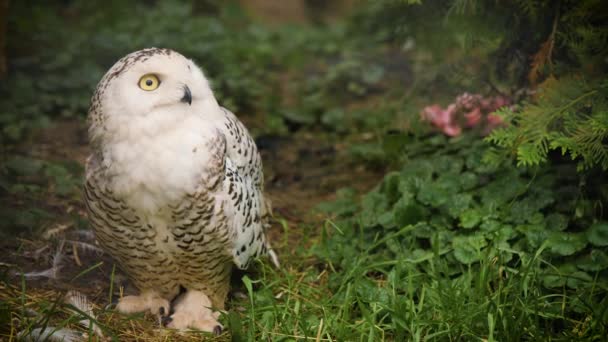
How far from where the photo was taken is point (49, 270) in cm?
336

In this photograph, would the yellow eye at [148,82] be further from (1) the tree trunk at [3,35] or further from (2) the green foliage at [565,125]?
(1) the tree trunk at [3,35]

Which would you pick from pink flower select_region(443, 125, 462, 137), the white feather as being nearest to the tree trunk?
the white feather

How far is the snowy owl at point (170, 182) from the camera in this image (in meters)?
2.66

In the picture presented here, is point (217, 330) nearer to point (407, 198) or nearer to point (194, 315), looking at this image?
point (194, 315)

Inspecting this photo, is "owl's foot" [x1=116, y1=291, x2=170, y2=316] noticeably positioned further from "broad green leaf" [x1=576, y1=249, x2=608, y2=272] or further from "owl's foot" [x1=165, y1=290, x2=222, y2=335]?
"broad green leaf" [x1=576, y1=249, x2=608, y2=272]

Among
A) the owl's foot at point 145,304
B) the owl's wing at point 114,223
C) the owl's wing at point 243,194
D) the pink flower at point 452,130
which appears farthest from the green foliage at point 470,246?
the owl's wing at point 114,223

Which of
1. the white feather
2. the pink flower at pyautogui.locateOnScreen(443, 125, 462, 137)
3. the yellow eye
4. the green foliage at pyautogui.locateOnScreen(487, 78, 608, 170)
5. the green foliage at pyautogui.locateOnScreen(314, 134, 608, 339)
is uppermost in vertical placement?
the yellow eye

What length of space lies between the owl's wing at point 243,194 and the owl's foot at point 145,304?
47 cm

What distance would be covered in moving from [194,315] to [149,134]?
99cm

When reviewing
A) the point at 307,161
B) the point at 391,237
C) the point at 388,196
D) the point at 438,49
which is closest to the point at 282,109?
the point at 307,161

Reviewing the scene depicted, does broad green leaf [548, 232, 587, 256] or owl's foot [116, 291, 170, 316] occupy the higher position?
broad green leaf [548, 232, 587, 256]

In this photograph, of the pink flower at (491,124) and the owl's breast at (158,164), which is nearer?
the owl's breast at (158,164)

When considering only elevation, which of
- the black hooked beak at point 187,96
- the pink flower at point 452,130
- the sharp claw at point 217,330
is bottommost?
the sharp claw at point 217,330

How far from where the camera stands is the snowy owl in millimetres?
Answer: 2656
